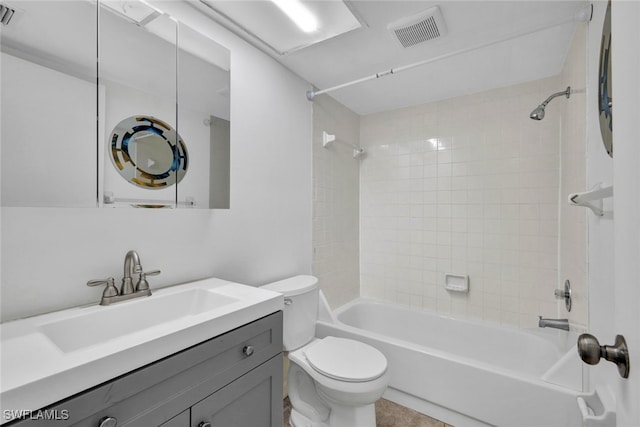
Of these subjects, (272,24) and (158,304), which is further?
(272,24)

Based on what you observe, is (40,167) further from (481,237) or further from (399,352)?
(481,237)

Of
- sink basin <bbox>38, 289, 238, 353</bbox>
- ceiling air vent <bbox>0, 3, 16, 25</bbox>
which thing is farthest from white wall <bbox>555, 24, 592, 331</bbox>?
ceiling air vent <bbox>0, 3, 16, 25</bbox>

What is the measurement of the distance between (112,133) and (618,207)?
1482mm

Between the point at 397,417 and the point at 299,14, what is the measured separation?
2.35m

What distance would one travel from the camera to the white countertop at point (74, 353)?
60cm

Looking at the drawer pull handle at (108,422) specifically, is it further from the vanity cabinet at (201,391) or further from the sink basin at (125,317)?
the sink basin at (125,317)

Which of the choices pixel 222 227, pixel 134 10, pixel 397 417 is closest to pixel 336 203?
pixel 222 227

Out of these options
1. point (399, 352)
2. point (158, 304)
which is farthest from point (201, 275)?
point (399, 352)

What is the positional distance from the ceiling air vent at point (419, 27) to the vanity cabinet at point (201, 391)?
159 cm

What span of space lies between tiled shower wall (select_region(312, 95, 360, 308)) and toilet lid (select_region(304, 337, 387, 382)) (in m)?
0.71

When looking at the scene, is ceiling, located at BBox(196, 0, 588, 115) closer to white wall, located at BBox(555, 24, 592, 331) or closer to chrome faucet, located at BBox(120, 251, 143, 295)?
white wall, located at BBox(555, 24, 592, 331)

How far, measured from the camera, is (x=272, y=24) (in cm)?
150

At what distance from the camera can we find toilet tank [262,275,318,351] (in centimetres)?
167

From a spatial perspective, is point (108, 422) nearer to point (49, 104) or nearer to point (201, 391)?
point (201, 391)
